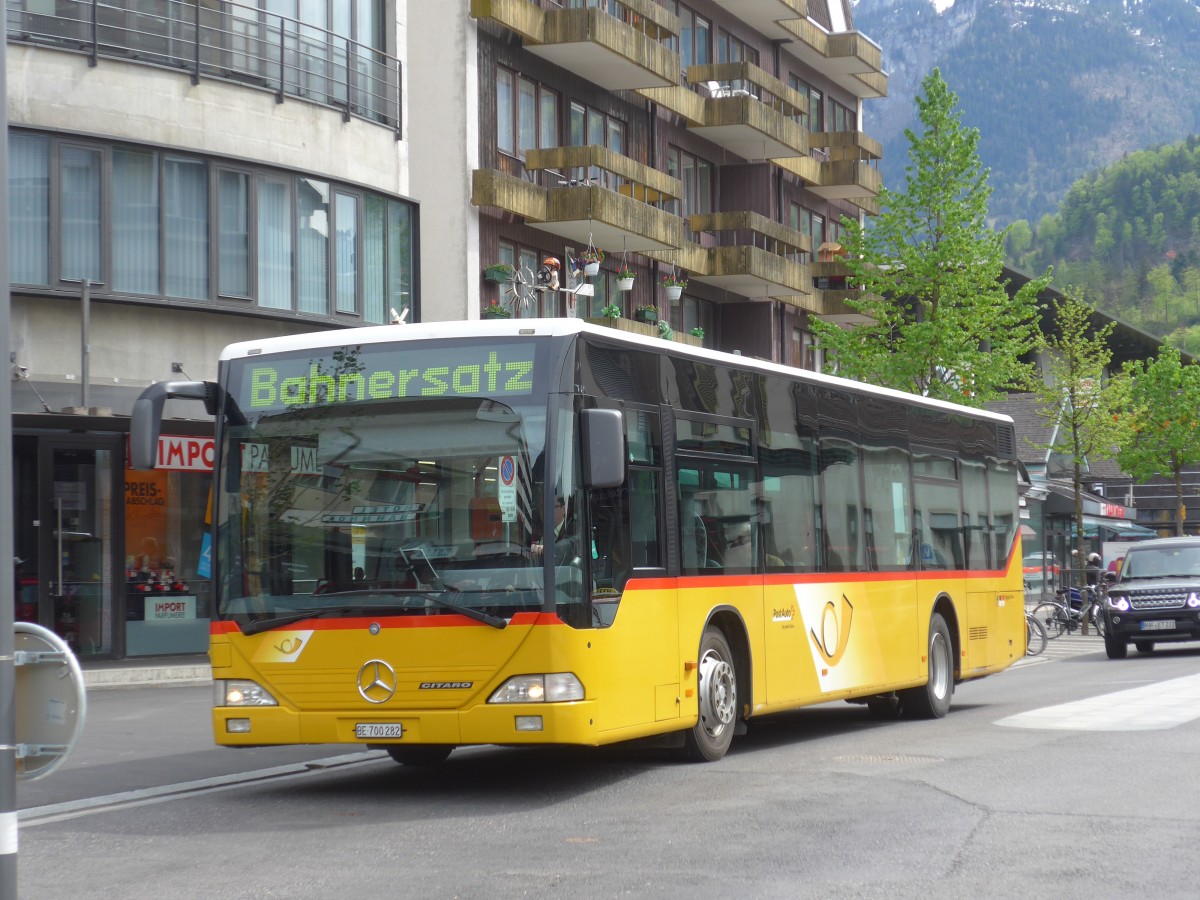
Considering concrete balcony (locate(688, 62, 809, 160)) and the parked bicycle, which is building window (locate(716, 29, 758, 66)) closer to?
concrete balcony (locate(688, 62, 809, 160))

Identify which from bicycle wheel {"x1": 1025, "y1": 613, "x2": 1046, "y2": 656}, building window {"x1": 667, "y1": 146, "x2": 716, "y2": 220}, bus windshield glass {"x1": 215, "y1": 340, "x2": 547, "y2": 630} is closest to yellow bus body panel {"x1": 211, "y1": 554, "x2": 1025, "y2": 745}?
bus windshield glass {"x1": 215, "y1": 340, "x2": 547, "y2": 630}

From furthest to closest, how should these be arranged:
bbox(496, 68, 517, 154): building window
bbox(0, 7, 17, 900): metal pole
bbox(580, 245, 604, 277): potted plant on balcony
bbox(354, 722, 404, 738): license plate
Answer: bbox(496, 68, 517, 154): building window
bbox(580, 245, 604, 277): potted plant on balcony
bbox(354, 722, 404, 738): license plate
bbox(0, 7, 17, 900): metal pole

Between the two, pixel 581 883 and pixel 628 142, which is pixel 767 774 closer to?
pixel 581 883

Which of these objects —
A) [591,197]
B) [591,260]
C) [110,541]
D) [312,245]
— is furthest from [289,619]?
[591,260]

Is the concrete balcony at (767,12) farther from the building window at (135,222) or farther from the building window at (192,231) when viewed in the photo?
the building window at (135,222)

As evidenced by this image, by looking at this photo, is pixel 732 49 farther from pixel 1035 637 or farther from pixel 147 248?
pixel 147 248

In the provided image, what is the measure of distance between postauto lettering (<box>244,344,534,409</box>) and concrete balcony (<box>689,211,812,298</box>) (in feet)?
105

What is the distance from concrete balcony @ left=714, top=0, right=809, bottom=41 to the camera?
4619cm

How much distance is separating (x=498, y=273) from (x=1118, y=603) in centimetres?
1246

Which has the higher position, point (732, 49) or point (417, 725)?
point (732, 49)

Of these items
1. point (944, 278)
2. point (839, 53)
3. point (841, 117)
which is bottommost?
point (944, 278)

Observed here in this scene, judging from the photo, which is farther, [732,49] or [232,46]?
[732,49]

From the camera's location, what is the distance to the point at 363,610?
36.6 ft

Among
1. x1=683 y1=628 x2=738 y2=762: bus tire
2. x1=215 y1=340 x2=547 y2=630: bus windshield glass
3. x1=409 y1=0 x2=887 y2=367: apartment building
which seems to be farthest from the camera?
x1=409 y1=0 x2=887 y2=367: apartment building
